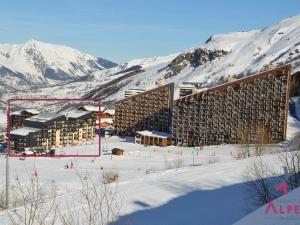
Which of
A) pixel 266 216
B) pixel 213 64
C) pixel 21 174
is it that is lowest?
pixel 21 174

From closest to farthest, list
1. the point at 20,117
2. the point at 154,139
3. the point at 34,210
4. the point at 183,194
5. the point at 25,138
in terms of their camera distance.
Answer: the point at 34,210 < the point at 183,194 < the point at 154,139 < the point at 25,138 < the point at 20,117

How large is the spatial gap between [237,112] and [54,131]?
3159 cm

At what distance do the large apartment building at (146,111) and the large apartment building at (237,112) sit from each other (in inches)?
374

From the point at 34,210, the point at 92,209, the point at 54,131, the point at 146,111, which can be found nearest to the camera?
the point at 34,210

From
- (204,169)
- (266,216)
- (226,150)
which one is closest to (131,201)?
(204,169)

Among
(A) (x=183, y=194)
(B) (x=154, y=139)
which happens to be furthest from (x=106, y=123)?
(A) (x=183, y=194)

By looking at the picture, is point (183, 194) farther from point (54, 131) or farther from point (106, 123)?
point (106, 123)

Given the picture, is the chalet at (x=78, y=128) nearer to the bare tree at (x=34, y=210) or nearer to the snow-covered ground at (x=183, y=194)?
the snow-covered ground at (x=183, y=194)

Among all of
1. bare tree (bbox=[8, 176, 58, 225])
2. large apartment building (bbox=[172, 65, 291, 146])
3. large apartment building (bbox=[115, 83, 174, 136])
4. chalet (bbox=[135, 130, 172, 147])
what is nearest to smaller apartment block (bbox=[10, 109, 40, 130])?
large apartment building (bbox=[115, 83, 174, 136])

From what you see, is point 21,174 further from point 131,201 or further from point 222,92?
point 222,92

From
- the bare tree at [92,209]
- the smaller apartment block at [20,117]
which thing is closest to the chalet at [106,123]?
the smaller apartment block at [20,117]

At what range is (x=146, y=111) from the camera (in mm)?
80812

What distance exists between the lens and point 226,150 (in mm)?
56094

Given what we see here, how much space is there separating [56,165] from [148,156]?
12.3m
